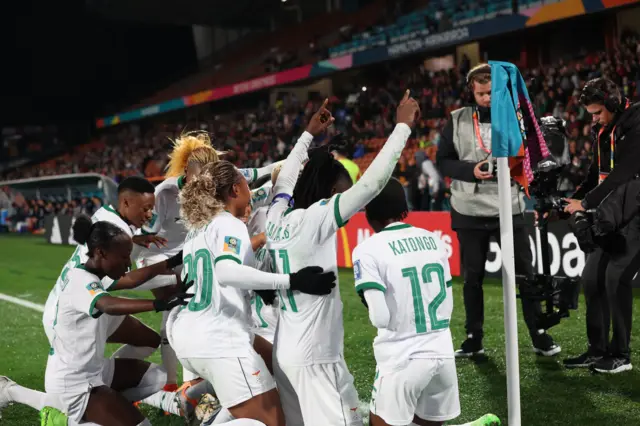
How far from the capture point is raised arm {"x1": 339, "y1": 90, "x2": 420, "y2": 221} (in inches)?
121

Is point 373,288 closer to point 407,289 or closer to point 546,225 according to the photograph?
point 407,289

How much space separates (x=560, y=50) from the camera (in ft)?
71.5

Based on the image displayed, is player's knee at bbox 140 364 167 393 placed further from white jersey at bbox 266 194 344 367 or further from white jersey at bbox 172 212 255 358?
white jersey at bbox 266 194 344 367

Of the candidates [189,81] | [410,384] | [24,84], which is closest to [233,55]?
[189,81]

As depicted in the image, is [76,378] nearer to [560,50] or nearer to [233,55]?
[560,50]

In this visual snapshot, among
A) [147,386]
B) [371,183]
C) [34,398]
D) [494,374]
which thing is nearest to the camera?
[371,183]

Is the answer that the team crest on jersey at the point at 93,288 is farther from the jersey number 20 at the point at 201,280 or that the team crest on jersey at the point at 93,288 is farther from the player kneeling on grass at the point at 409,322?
the player kneeling on grass at the point at 409,322

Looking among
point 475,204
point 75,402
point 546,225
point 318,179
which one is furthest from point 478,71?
point 75,402

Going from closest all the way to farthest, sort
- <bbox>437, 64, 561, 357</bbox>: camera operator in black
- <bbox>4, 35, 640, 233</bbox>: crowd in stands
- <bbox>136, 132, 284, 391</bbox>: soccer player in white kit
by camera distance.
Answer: <bbox>136, 132, 284, 391</bbox>: soccer player in white kit, <bbox>437, 64, 561, 357</bbox>: camera operator in black, <bbox>4, 35, 640, 233</bbox>: crowd in stands

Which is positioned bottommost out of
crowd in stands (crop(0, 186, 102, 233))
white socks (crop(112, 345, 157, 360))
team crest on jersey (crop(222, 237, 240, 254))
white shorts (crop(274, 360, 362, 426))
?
crowd in stands (crop(0, 186, 102, 233))

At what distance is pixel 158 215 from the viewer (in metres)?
5.20

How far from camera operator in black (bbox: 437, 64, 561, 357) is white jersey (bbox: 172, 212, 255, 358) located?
7.11ft

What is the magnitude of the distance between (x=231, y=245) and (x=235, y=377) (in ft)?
A: 1.90

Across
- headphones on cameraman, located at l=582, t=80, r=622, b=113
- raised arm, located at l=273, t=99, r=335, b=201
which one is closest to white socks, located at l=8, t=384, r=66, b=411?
raised arm, located at l=273, t=99, r=335, b=201
